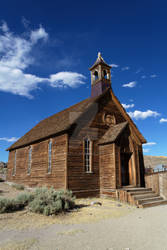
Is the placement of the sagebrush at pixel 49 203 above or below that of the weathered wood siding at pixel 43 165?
below

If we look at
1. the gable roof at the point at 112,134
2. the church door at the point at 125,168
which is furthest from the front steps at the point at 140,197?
the gable roof at the point at 112,134

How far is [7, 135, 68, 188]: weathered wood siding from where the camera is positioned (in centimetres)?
1376

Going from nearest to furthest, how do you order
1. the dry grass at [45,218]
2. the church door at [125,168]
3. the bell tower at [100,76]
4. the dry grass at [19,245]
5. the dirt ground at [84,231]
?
the dry grass at [19,245], the dirt ground at [84,231], the dry grass at [45,218], the church door at [125,168], the bell tower at [100,76]

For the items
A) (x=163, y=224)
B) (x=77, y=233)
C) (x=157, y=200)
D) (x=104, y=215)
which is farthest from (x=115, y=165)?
(x=77, y=233)

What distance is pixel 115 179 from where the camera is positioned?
1308cm

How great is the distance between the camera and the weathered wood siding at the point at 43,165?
13.8 m

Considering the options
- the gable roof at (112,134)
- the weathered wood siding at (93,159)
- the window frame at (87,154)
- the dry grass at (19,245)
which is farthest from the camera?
the window frame at (87,154)

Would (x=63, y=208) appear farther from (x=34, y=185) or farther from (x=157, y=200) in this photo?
(x=34, y=185)

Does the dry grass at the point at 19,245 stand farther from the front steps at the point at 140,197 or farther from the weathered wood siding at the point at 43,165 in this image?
the weathered wood siding at the point at 43,165

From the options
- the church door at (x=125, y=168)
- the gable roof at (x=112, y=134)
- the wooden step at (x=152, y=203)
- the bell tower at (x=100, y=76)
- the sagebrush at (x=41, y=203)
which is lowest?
the wooden step at (x=152, y=203)

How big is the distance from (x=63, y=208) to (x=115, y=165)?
5.34 metres

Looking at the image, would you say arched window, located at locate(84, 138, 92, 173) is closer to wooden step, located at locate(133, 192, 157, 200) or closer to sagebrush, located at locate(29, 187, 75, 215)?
wooden step, located at locate(133, 192, 157, 200)

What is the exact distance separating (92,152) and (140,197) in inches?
184

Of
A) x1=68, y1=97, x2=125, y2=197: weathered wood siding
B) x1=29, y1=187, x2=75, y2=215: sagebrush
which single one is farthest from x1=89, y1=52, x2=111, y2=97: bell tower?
x1=29, y1=187, x2=75, y2=215: sagebrush
